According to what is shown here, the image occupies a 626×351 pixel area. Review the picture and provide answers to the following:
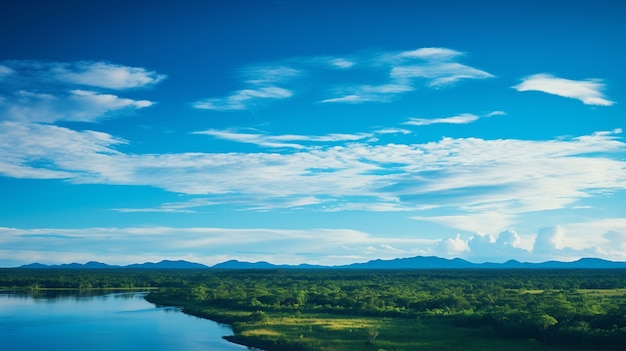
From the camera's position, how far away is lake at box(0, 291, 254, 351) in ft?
172

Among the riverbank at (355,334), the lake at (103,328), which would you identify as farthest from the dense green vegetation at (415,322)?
the lake at (103,328)

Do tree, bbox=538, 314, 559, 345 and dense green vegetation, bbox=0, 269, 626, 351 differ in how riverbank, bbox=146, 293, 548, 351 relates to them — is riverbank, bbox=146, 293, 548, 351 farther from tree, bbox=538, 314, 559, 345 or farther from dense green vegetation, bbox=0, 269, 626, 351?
tree, bbox=538, 314, 559, 345

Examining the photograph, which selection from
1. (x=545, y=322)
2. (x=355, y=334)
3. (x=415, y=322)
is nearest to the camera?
(x=545, y=322)

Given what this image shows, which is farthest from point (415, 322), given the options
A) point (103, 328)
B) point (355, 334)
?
point (103, 328)

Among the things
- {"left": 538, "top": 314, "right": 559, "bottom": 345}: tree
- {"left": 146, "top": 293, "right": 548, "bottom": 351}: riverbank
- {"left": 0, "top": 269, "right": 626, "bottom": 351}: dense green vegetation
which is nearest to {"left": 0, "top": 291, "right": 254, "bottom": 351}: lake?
{"left": 146, "top": 293, "right": 548, "bottom": 351}: riverbank

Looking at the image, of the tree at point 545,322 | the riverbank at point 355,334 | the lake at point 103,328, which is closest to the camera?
the riverbank at point 355,334

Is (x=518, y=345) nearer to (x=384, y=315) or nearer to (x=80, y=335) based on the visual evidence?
(x=384, y=315)

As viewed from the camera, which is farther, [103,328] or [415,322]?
Result: [103,328]

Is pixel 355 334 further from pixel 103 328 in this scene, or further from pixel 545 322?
pixel 103 328

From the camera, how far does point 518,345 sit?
160 ft

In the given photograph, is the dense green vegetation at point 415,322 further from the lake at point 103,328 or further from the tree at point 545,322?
the lake at point 103,328

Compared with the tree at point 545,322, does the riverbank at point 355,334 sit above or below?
below

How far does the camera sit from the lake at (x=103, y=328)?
52537mm

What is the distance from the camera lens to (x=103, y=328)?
208 feet
